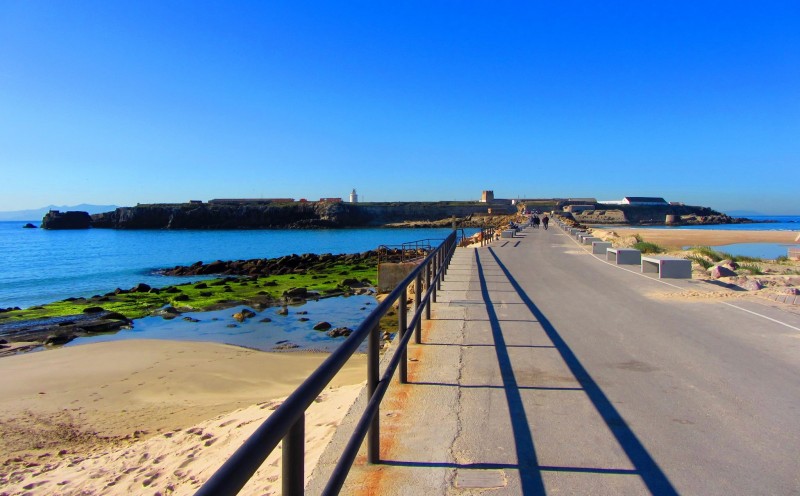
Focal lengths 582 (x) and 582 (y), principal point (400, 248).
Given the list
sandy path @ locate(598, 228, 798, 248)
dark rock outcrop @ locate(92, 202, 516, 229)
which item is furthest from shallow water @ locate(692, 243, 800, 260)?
dark rock outcrop @ locate(92, 202, 516, 229)

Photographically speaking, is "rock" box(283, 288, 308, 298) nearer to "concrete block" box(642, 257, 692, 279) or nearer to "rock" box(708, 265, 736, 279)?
"concrete block" box(642, 257, 692, 279)

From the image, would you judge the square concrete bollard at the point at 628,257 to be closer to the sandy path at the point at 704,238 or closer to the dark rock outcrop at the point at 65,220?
the sandy path at the point at 704,238

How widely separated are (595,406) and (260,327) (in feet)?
50.4

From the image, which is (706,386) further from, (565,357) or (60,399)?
(60,399)

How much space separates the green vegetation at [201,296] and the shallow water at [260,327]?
2.05 meters

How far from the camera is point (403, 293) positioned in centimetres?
570

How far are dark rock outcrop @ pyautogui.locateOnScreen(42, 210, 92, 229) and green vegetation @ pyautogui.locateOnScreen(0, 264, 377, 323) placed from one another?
494 feet

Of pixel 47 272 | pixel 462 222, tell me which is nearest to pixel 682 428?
pixel 47 272

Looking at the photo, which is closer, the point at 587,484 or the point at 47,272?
the point at 587,484

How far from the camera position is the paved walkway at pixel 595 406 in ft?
12.5

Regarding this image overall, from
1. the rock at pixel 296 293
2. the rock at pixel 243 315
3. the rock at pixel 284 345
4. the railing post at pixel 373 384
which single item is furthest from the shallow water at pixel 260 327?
the railing post at pixel 373 384

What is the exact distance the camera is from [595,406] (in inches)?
206

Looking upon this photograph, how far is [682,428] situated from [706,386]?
1.44 meters

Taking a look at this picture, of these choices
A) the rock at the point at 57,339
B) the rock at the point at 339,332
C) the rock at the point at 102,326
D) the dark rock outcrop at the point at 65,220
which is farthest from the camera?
the dark rock outcrop at the point at 65,220
